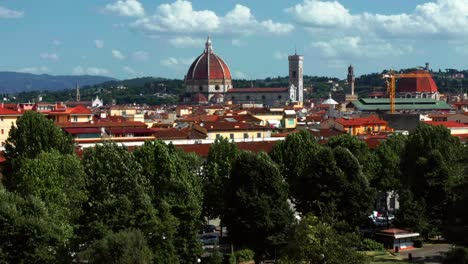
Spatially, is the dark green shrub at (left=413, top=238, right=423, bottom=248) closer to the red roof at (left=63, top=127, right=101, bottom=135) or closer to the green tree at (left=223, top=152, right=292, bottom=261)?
the green tree at (left=223, top=152, right=292, bottom=261)

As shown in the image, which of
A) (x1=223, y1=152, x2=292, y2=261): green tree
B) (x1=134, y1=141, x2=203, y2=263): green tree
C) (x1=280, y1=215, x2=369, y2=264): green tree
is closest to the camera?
(x1=280, y1=215, x2=369, y2=264): green tree

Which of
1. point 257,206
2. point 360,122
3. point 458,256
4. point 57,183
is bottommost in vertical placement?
point 458,256

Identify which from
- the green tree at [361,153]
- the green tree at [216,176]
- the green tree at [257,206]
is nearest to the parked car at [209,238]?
the green tree at [216,176]

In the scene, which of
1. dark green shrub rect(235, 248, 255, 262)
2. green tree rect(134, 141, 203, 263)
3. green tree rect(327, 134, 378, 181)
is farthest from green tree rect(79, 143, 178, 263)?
green tree rect(327, 134, 378, 181)

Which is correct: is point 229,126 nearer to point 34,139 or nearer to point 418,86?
point 34,139

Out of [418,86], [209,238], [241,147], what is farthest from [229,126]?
[418,86]

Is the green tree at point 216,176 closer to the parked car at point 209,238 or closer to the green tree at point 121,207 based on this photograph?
the parked car at point 209,238

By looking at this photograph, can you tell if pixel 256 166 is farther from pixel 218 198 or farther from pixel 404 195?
pixel 404 195
